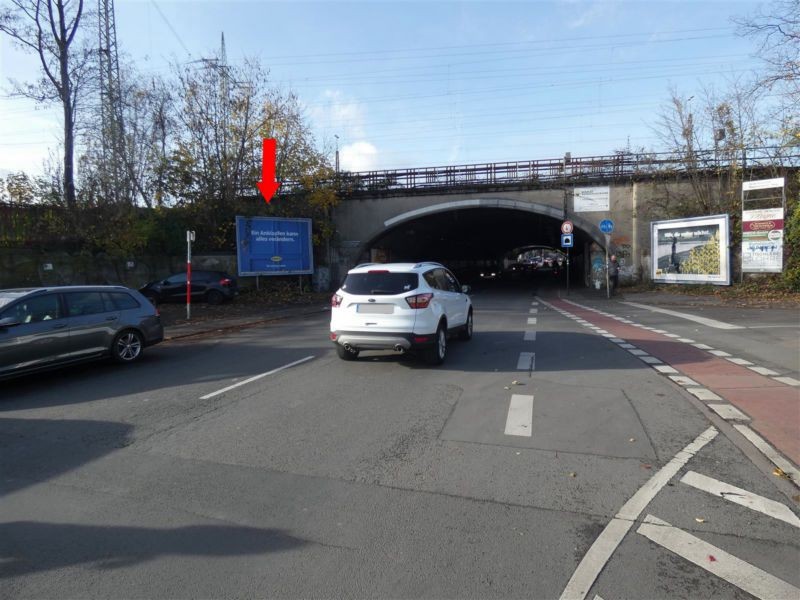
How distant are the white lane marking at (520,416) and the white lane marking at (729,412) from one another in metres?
2.15

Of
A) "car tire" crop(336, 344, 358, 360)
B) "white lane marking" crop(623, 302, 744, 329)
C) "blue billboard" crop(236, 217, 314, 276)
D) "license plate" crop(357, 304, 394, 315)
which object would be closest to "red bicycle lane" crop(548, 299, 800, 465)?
"white lane marking" crop(623, 302, 744, 329)

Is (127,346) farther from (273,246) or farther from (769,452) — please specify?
(273,246)

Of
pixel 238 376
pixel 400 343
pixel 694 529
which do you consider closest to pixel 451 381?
pixel 400 343

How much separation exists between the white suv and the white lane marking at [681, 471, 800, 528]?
190 inches

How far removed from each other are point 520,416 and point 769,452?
2.40 metres

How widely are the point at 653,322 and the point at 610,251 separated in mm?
14382

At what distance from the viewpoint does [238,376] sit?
345 inches

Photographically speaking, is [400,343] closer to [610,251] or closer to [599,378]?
[599,378]

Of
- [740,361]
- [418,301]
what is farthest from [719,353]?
[418,301]

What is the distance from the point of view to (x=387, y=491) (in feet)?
14.3

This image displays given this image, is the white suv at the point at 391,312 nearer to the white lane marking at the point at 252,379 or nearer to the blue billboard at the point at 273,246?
the white lane marking at the point at 252,379

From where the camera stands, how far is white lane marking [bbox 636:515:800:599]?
302 cm

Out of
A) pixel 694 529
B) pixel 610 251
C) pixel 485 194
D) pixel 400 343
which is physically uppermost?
pixel 485 194

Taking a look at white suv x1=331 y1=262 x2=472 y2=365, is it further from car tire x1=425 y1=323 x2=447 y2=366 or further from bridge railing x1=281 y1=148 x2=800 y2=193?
bridge railing x1=281 y1=148 x2=800 y2=193
